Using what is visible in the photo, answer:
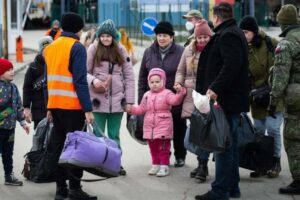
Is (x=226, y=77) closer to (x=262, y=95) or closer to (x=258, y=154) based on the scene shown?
(x=262, y=95)

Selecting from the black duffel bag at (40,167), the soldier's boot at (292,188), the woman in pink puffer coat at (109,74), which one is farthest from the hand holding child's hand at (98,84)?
the soldier's boot at (292,188)

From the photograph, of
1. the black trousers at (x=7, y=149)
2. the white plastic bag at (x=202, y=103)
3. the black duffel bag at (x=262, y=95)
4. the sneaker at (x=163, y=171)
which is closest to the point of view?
the white plastic bag at (x=202, y=103)

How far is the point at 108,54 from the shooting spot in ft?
28.0

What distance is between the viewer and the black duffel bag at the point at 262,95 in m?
8.30

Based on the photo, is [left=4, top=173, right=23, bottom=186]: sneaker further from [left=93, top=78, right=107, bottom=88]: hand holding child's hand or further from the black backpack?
[left=93, top=78, right=107, bottom=88]: hand holding child's hand

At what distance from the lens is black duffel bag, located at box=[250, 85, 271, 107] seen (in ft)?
27.2

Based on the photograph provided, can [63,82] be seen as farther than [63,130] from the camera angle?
No

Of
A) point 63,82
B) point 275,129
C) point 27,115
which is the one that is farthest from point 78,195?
point 275,129

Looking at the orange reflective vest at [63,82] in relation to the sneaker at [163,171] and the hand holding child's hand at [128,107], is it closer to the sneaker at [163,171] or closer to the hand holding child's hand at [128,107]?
the hand holding child's hand at [128,107]

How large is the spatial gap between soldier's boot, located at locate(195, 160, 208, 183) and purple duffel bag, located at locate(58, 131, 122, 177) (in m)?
1.54

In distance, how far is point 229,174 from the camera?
23.7 ft

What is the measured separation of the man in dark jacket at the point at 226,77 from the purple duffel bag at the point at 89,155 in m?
1.02

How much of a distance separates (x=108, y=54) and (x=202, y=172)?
5.54 ft

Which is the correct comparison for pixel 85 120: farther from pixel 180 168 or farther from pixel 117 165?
pixel 180 168
